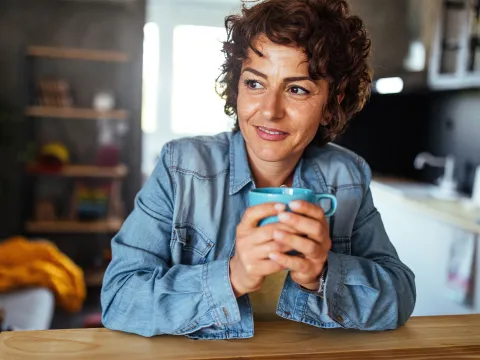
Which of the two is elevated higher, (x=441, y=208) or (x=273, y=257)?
(x=273, y=257)

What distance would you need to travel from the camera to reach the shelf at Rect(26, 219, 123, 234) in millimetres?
3652

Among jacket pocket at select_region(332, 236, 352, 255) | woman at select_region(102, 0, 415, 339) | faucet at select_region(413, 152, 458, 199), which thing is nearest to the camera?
woman at select_region(102, 0, 415, 339)

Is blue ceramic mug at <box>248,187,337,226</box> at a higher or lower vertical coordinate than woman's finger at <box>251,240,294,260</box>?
higher

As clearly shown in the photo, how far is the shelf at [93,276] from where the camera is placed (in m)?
3.58

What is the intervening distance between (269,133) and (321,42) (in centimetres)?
16

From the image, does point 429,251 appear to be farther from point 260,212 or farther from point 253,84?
point 260,212

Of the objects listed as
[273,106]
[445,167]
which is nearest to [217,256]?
[273,106]

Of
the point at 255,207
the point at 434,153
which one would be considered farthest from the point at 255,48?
the point at 434,153

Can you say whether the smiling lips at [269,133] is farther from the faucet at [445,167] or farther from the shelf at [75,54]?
the shelf at [75,54]

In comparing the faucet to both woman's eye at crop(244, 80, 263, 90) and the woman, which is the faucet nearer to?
the woman

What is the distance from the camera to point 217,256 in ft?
3.01

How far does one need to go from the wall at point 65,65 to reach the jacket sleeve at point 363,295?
303 cm

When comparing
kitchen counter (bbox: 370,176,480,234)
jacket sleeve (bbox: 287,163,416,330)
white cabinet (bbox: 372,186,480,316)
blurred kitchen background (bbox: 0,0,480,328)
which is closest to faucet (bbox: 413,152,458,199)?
blurred kitchen background (bbox: 0,0,480,328)

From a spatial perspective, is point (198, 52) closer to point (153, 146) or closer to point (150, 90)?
point (150, 90)
